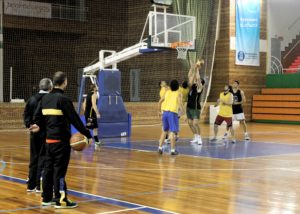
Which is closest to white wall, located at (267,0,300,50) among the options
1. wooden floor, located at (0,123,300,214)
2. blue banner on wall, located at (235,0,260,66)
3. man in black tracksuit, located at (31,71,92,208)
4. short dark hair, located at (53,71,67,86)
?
blue banner on wall, located at (235,0,260,66)

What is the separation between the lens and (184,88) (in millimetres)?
12984

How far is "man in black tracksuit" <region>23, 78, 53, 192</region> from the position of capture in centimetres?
642

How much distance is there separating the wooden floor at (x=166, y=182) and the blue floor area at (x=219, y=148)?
0.12m

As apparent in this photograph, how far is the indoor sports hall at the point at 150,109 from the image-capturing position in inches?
232

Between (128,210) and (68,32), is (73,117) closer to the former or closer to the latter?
(128,210)

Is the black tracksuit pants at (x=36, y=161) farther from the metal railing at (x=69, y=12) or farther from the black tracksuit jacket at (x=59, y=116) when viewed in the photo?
the metal railing at (x=69, y=12)

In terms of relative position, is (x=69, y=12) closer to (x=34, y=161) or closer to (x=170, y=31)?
(x=170, y=31)

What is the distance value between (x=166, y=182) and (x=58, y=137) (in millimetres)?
2261

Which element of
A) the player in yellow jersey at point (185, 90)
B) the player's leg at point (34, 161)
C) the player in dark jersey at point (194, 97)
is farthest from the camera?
the player in yellow jersey at point (185, 90)

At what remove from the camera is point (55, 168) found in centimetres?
562

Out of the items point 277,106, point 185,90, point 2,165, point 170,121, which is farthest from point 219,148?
point 277,106

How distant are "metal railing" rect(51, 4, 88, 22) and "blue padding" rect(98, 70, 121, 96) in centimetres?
1146

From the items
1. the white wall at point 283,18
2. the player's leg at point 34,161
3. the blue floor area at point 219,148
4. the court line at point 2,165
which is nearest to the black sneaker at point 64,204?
the player's leg at point 34,161

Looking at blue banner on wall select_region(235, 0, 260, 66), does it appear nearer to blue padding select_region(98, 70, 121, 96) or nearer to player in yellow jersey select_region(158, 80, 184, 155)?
blue padding select_region(98, 70, 121, 96)
